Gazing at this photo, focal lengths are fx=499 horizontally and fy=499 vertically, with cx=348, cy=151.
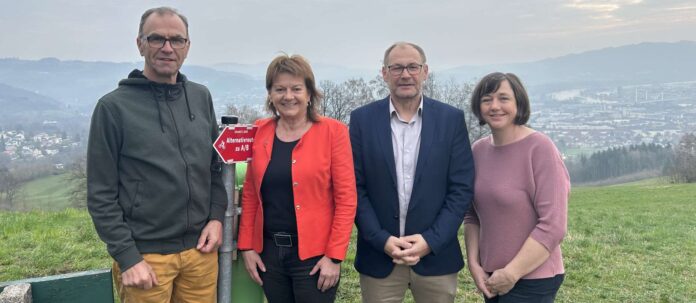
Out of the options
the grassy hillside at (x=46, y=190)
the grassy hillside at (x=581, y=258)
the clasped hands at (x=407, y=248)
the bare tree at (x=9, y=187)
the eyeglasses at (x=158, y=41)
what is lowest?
the grassy hillside at (x=46, y=190)


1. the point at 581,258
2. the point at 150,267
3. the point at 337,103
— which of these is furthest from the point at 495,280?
the point at 337,103

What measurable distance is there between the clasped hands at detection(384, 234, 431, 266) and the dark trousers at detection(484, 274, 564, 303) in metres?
0.63

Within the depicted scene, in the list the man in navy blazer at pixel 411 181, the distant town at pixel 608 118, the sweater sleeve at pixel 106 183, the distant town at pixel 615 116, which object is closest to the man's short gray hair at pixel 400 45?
the man in navy blazer at pixel 411 181

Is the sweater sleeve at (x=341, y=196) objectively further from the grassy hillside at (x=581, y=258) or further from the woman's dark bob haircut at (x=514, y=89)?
the grassy hillside at (x=581, y=258)

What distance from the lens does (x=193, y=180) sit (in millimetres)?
3184

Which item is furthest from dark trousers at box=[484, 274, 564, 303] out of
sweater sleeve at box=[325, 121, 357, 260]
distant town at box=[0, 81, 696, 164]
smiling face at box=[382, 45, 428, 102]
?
distant town at box=[0, 81, 696, 164]

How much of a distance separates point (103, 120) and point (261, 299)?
5.71 feet

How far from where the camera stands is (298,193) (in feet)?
10.6

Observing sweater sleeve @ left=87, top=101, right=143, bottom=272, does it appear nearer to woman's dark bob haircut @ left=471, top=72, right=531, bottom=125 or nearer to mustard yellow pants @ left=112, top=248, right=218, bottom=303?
mustard yellow pants @ left=112, top=248, right=218, bottom=303

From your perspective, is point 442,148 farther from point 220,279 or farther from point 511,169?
point 220,279

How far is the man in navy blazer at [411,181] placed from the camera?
3471mm

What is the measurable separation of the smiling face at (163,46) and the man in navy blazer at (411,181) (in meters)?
1.33

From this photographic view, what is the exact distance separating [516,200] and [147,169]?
2.32 meters

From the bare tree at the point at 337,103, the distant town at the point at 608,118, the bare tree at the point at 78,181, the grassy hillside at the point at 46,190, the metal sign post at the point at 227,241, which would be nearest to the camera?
the metal sign post at the point at 227,241
